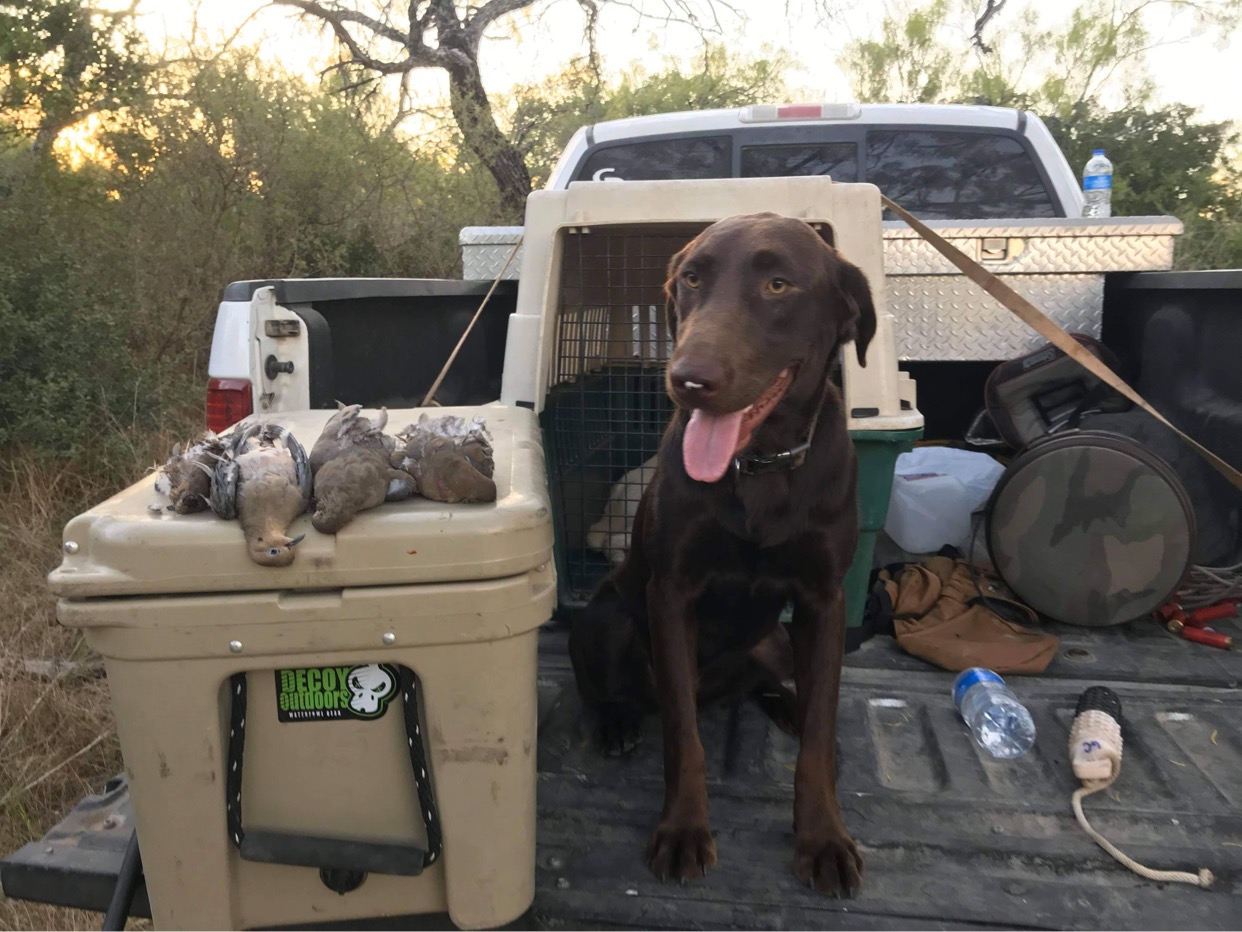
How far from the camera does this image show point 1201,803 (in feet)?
6.27

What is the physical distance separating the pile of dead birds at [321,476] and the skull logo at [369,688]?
8.9 inches

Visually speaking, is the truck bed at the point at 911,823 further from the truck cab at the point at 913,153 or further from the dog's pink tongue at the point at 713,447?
the truck cab at the point at 913,153

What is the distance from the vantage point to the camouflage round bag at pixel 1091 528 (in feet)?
8.76

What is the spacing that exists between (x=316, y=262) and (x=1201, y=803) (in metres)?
6.44

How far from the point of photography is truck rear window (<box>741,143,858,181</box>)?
3971mm

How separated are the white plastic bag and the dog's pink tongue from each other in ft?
5.10

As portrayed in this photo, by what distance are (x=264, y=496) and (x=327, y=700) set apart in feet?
1.11

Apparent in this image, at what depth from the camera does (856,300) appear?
6.66 feet

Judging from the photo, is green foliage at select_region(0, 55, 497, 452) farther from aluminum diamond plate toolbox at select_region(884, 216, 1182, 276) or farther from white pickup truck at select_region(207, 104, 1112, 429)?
aluminum diamond plate toolbox at select_region(884, 216, 1182, 276)

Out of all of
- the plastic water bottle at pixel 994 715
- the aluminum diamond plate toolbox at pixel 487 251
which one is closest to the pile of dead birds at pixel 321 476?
the plastic water bottle at pixel 994 715

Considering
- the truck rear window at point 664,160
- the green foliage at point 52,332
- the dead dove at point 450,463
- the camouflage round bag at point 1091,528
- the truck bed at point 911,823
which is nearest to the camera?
the dead dove at point 450,463

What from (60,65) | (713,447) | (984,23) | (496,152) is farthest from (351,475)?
(984,23)

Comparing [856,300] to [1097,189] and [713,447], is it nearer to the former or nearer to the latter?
[713,447]

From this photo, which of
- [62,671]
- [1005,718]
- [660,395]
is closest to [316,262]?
[62,671]
